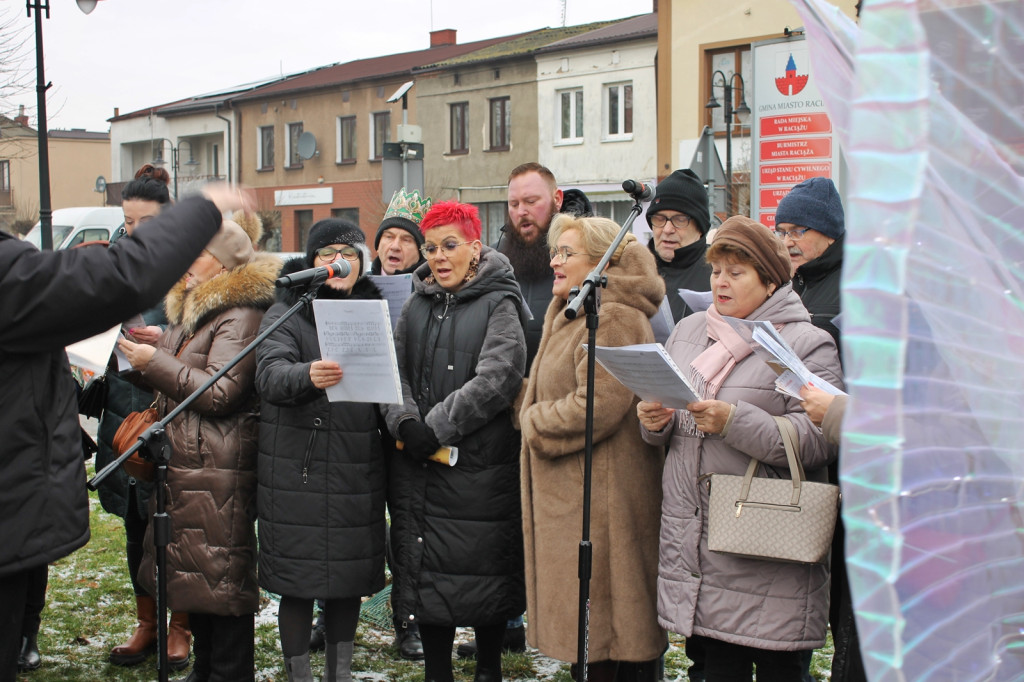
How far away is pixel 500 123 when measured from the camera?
31109mm

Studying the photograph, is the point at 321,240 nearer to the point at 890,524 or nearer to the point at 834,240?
the point at 834,240

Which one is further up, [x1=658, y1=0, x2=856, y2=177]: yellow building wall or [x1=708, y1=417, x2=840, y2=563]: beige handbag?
[x1=658, y1=0, x2=856, y2=177]: yellow building wall

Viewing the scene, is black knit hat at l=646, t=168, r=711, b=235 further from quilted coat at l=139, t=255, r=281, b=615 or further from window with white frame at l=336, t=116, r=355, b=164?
window with white frame at l=336, t=116, r=355, b=164

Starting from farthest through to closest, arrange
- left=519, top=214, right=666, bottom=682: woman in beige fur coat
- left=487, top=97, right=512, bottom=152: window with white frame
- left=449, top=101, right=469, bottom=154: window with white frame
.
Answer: left=449, top=101, right=469, bottom=154: window with white frame, left=487, top=97, right=512, bottom=152: window with white frame, left=519, top=214, right=666, bottom=682: woman in beige fur coat

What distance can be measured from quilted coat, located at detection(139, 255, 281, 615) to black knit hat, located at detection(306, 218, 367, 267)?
256 mm

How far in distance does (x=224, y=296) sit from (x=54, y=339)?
5.29 feet

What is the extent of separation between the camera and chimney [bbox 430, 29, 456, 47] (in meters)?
36.2

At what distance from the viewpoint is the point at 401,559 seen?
3.77m

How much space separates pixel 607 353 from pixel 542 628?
1.28m

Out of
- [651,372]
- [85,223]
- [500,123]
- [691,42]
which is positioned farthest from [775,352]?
[500,123]

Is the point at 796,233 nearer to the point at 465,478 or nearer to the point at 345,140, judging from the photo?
the point at 465,478

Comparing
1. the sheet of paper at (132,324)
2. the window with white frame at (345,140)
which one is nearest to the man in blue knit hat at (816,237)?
the sheet of paper at (132,324)

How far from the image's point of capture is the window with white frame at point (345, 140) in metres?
36.1

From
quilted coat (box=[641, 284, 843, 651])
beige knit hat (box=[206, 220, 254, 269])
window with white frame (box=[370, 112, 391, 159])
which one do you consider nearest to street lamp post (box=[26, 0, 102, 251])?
beige knit hat (box=[206, 220, 254, 269])
